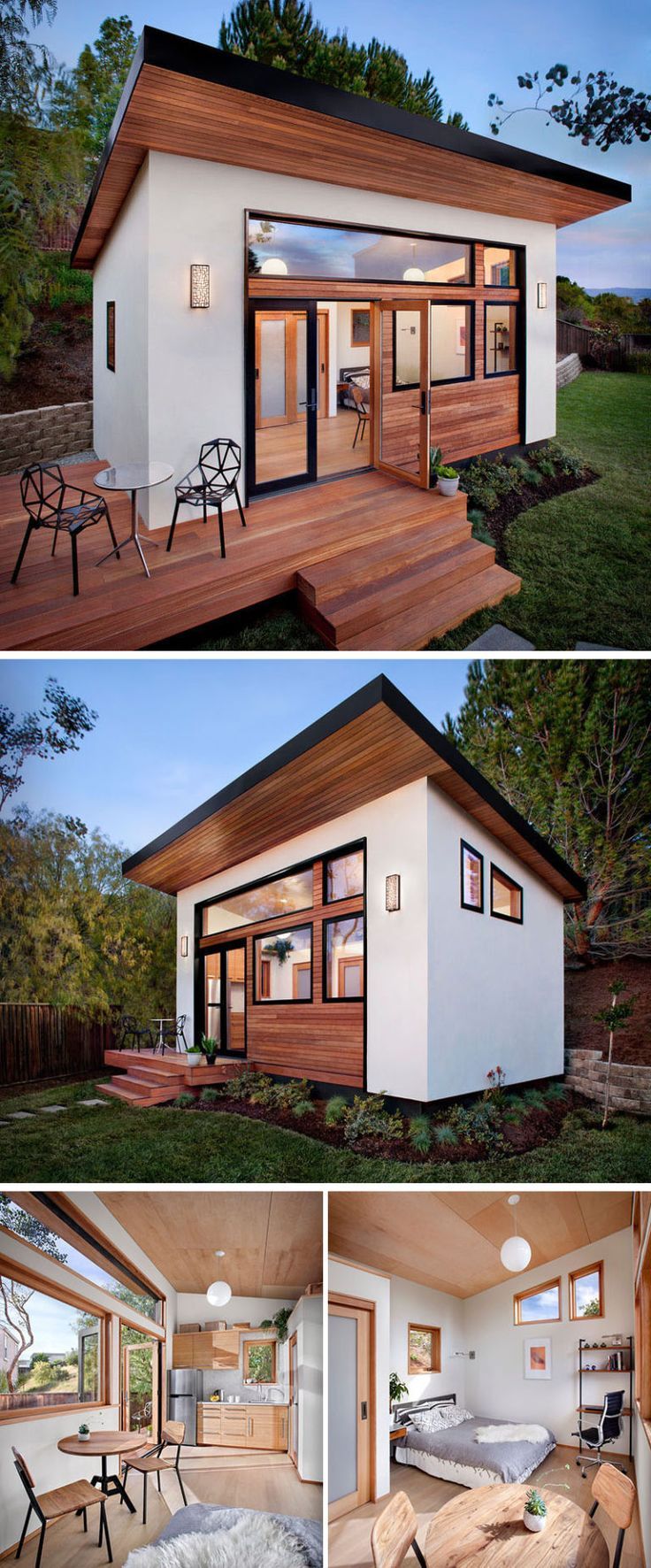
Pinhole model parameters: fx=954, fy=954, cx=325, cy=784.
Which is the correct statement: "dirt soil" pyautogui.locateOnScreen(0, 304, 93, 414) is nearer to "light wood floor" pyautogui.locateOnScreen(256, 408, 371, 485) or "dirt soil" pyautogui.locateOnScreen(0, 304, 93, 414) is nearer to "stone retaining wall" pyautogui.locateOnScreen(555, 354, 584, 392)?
"light wood floor" pyautogui.locateOnScreen(256, 408, 371, 485)

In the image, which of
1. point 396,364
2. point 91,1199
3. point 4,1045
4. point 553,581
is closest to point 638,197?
point 396,364

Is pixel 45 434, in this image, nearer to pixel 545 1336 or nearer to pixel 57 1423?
pixel 57 1423

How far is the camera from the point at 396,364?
611 centimetres

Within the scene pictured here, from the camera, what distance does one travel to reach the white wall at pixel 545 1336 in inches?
186

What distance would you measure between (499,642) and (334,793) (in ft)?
4.04

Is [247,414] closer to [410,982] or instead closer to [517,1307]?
[410,982]

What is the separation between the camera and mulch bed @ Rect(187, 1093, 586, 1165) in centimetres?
490

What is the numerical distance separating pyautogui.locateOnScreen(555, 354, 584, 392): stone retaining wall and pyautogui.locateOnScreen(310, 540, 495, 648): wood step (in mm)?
1071

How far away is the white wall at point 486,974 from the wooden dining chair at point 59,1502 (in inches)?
103

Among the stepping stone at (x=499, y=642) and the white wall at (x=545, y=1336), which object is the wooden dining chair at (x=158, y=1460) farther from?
the stepping stone at (x=499, y=642)

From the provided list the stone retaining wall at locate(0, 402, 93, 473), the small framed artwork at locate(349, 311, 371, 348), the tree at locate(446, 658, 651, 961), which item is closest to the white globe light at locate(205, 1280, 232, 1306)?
the tree at locate(446, 658, 651, 961)

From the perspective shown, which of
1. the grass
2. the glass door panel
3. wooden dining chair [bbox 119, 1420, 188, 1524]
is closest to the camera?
wooden dining chair [bbox 119, 1420, 188, 1524]

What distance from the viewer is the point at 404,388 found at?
6.21 meters

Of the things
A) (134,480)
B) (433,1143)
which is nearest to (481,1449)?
(433,1143)
